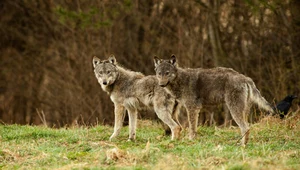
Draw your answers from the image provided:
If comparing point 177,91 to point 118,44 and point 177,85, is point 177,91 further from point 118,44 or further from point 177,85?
point 118,44

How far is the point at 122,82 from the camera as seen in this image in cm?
1253

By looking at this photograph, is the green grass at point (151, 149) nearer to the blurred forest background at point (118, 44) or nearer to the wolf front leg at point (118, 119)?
the wolf front leg at point (118, 119)

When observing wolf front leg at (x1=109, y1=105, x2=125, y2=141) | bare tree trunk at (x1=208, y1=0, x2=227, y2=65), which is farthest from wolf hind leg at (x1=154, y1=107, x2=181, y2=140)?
bare tree trunk at (x1=208, y1=0, x2=227, y2=65)

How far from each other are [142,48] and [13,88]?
8.03 m

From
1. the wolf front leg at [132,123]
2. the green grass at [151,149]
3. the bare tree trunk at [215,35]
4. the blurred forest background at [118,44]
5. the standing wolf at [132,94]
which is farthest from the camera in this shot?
the bare tree trunk at [215,35]

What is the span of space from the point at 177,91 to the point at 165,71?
47 centimetres

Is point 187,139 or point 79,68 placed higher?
point 79,68

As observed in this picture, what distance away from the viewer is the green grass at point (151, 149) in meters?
8.48

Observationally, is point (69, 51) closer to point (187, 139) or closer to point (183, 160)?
point (187, 139)

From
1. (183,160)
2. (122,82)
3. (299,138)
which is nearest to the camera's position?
(183,160)

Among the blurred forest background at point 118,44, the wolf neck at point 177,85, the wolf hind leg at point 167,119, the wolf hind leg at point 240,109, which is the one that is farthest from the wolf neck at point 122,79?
the blurred forest background at point 118,44

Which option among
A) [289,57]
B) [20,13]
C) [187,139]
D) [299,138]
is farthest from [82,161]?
[20,13]

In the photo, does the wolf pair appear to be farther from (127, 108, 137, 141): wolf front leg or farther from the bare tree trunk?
the bare tree trunk

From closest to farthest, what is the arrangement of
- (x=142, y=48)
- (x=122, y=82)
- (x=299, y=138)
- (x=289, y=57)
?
(x=299, y=138)
(x=122, y=82)
(x=289, y=57)
(x=142, y=48)
